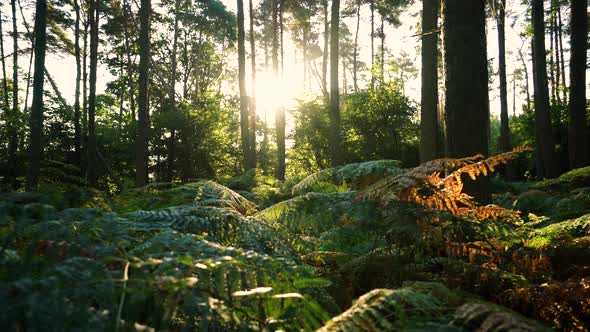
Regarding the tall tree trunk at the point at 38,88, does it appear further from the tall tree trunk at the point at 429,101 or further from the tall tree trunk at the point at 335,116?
the tall tree trunk at the point at 429,101

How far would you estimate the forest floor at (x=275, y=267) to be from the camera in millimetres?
955

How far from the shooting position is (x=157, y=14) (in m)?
23.1

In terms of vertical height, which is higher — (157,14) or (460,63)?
(157,14)

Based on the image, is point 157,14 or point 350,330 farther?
point 157,14

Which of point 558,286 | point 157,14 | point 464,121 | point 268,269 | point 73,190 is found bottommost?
point 558,286

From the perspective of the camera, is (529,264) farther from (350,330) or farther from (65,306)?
(65,306)

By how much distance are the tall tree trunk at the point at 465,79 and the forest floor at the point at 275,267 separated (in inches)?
28.1

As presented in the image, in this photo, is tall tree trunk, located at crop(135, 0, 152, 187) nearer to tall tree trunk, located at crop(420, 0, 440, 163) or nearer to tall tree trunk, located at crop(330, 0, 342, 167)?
tall tree trunk, located at crop(330, 0, 342, 167)

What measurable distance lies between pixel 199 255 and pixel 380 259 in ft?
4.04

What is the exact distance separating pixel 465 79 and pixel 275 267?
294 centimetres

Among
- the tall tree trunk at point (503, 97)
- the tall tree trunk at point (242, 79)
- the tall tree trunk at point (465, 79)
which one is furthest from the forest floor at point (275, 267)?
the tall tree trunk at point (503, 97)

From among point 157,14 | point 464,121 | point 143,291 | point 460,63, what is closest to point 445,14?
point 460,63

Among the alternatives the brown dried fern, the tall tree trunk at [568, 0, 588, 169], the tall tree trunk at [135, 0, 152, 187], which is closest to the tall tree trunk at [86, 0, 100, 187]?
the tall tree trunk at [135, 0, 152, 187]

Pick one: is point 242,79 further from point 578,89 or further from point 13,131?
point 578,89
